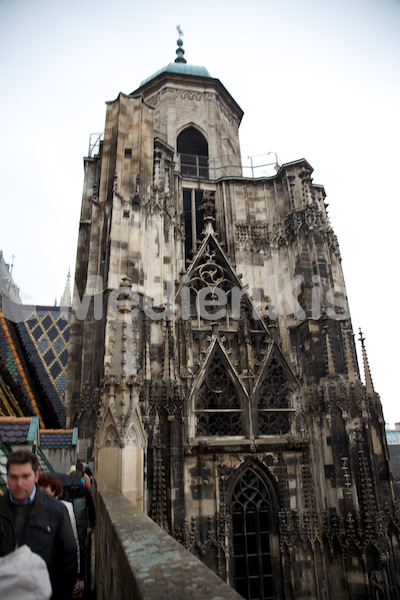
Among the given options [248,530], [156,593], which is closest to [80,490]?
[156,593]

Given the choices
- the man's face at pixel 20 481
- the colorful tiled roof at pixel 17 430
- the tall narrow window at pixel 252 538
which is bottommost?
the tall narrow window at pixel 252 538

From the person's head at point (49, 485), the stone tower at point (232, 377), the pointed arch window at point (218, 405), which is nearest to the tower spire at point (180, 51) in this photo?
the stone tower at point (232, 377)

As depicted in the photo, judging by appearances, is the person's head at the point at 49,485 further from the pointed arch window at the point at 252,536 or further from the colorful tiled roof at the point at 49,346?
the colorful tiled roof at the point at 49,346

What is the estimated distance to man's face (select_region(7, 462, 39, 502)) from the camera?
7.32 feet

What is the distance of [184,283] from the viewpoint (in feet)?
41.3

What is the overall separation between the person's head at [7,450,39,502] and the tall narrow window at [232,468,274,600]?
9.37 meters

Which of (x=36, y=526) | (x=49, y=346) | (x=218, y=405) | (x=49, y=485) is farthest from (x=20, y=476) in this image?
(x=49, y=346)

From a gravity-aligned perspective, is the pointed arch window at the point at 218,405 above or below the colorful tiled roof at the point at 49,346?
below

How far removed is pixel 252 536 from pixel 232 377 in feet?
13.0

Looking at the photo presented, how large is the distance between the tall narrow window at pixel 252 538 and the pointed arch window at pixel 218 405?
1.27 m

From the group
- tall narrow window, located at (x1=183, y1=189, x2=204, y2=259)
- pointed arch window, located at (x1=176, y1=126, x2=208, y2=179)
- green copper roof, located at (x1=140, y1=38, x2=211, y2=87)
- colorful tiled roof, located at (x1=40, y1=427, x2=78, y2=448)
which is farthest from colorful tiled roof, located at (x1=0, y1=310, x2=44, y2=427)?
green copper roof, located at (x1=140, y1=38, x2=211, y2=87)

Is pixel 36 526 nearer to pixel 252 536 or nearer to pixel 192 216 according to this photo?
pixel 252 536

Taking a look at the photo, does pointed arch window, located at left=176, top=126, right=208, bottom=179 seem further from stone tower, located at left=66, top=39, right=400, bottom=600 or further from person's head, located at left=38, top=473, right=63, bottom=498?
person's head, located at left=38, top=473, right=63, bottom=498

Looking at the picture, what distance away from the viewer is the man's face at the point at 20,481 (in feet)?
7.32
